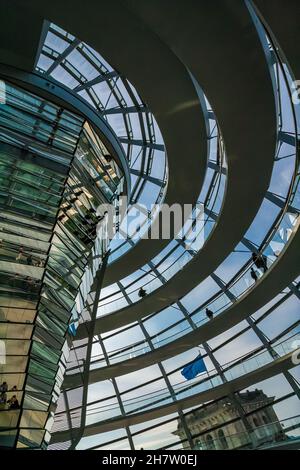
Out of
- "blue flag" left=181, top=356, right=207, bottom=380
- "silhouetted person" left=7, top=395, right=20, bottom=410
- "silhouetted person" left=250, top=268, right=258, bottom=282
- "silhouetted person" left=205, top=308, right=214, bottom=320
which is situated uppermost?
"silhouetted person" left=205, top=308, right=214, bottom=320

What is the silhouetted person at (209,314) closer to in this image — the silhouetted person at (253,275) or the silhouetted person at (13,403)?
the silhouetted person at (253,275)

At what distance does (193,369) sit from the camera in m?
26.2

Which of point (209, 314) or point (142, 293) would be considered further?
point (142, 293)

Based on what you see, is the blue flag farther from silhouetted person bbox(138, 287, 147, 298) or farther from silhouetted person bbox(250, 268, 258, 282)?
silhouetted person bbox(250, 268, 258, 282)

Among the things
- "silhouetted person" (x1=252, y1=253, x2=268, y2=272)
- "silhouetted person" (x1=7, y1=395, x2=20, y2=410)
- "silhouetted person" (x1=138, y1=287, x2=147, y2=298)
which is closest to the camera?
"silhouetted person" (x1=7, y1=395, x2=20, y2=410)

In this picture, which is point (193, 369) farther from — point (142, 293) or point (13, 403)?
point (13, 403)

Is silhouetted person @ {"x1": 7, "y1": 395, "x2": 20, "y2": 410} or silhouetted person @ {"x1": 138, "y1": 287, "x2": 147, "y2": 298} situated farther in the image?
silhouetted person @ {"x1": 138, "y1": 287, "x2": 147, "y2": 298}

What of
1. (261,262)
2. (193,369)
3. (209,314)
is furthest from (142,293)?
(261,262)

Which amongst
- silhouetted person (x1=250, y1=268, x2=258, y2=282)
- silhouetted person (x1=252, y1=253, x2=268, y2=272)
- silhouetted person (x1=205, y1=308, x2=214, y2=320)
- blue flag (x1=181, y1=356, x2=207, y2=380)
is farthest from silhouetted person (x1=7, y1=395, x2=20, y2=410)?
blue flag (x1=181, y1=356, x2=207, y2=380)

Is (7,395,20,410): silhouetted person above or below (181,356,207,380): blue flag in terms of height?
below

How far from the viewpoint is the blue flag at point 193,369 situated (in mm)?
26047

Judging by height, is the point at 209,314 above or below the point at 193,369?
above

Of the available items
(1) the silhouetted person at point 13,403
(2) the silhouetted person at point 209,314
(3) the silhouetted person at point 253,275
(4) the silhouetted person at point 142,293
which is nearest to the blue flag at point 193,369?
(2) the silhouetted person at point 209,314

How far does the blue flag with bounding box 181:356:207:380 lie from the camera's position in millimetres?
26047
